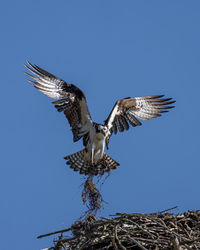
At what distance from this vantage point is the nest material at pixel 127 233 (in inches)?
210

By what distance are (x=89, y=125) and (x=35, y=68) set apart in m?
1.28

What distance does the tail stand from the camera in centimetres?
805

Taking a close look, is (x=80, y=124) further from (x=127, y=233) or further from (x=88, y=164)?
(x=127, y=233)

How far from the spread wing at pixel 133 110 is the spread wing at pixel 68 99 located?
0.60 m

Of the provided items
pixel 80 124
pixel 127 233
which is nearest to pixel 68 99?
pixel 80 124

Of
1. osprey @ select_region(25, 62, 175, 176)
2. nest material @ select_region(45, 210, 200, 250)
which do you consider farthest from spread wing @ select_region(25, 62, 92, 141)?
nest material @ select_region(45, 210, 200, 250)

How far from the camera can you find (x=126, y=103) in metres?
8.77

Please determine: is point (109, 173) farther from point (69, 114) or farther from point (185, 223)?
point (185, 223)

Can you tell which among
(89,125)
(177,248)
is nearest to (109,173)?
(89,125)

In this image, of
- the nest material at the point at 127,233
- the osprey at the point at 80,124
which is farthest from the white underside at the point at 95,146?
the nest material at the point at 127,233

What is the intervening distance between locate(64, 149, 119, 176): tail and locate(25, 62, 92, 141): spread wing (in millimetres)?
455

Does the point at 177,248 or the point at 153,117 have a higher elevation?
the point at 153,117

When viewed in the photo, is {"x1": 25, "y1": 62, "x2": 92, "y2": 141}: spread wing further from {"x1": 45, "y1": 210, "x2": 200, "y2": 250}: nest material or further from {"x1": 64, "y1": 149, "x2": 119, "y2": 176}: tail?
{"x1": 45, "y1": 210, "x2": 200, "y2": 250}: nest material

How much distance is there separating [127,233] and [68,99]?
118 inches
